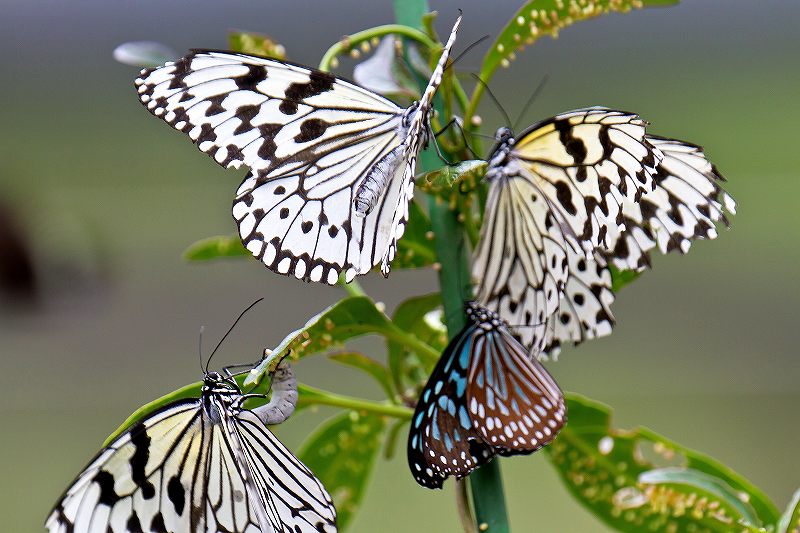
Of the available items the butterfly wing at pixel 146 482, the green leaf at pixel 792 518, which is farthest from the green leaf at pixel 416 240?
the green leaf at pixel 792 518

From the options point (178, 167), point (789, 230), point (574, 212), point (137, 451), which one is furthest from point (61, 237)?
point (789, 230)

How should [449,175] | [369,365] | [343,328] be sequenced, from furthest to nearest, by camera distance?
[369,365]
[343,328]
[449,175]

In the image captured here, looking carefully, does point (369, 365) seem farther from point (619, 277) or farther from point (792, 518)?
point (792, 518)

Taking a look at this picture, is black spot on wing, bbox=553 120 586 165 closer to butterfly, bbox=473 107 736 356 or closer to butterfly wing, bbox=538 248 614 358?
butterfly, bbox=473 107 736 356

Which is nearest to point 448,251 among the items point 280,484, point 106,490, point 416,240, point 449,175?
point 416,240

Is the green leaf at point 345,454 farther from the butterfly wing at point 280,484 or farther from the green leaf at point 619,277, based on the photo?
the green leaf at point 619,277
